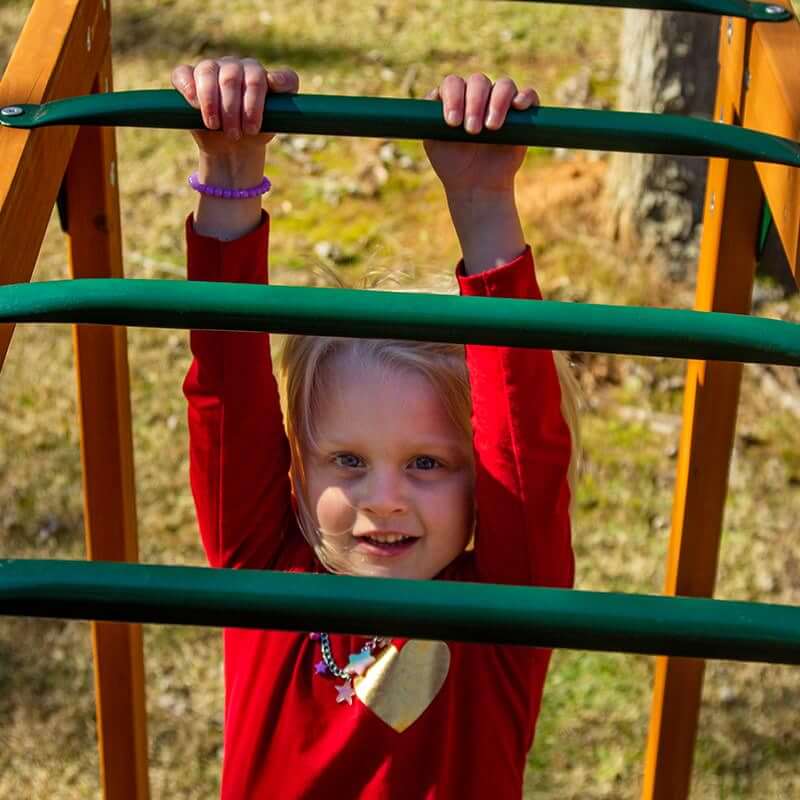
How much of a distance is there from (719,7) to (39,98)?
0.67 metres

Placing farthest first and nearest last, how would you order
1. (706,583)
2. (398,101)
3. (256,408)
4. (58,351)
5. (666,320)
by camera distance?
(58,351), (706,583), (256,408), (398,101), (666,320)

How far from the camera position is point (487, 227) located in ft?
4.74

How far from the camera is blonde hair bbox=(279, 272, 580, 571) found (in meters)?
1.54

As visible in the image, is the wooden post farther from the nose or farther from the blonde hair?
the nose

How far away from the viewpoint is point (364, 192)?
Answer: 4219 mm

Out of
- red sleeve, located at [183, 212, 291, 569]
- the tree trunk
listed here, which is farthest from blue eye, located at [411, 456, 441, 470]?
the tree trunk

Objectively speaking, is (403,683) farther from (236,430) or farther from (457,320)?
(457,320)

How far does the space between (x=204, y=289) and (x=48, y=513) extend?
2388mm

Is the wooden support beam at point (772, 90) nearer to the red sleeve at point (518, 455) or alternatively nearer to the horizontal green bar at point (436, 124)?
the horizontal green bar at point (436, 124)

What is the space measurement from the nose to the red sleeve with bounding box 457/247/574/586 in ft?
0.26

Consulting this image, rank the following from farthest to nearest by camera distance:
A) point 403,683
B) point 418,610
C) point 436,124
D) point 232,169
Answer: point 403,683
point 232,169
point 436,124
point 418,610

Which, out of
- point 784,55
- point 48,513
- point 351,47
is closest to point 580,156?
point 351,47

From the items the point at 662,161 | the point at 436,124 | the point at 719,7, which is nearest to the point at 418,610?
the point at 436,124

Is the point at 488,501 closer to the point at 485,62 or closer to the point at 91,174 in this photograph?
the point at 91,174
